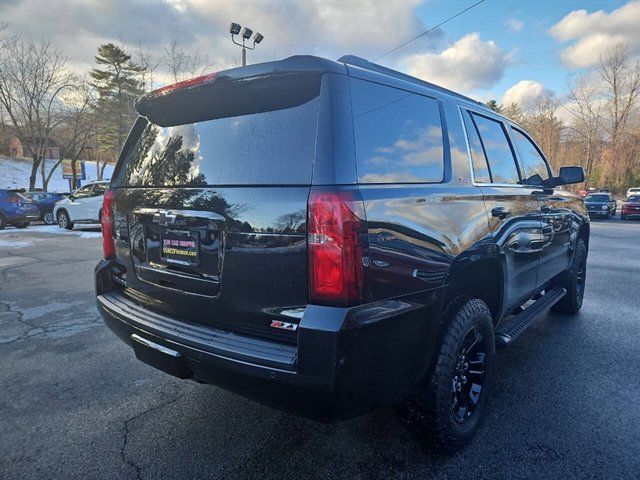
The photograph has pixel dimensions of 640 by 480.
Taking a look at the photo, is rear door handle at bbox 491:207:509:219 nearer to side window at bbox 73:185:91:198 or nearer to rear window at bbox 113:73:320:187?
rear window at bbox 113:73:320:187

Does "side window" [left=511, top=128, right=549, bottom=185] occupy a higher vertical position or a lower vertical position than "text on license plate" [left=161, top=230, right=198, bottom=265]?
higher

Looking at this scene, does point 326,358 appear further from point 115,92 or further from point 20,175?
point 20,175

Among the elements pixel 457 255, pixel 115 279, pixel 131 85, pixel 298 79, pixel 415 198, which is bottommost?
pixel 115 279

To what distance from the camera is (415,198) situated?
2.08m

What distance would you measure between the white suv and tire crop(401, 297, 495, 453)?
14233 millimetres

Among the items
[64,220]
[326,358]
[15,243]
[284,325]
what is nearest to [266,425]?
[284,325]

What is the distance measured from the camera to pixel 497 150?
3.25 m

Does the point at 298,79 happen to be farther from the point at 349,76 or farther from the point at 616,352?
the point at 616,352

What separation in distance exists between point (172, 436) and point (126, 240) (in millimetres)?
1208

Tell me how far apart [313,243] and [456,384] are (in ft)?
4.41

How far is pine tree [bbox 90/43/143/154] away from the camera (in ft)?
110

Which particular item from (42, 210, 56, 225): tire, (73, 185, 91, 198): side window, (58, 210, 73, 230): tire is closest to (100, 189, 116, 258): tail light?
(73, 185, 91, 198): side window

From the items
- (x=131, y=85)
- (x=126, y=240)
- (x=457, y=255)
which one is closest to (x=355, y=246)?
(x=457, y=255)

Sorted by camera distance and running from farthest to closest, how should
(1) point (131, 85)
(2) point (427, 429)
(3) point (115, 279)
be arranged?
(1) point (131, 85)
(3) point (115, 279)
(2) point (427, 429)
